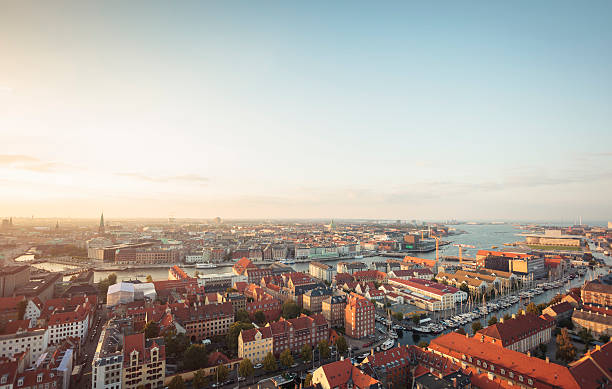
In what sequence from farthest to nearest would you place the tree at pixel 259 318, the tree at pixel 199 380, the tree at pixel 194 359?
1. the tree at pixel 259 318
2. the tree at pixel 194 359
3. the tree at pixel 199 380

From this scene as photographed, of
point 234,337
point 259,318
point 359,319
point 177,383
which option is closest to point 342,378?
point 177,383

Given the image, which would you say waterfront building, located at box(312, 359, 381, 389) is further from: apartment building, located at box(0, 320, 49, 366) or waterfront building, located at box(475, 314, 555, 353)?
apartment building, located at box(0, 320, 49, 366)

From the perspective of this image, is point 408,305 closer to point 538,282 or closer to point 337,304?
point 337,304

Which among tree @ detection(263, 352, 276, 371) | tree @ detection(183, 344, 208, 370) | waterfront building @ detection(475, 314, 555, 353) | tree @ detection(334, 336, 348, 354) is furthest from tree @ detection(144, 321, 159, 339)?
waterfront building @ detection(475, 314, 555, 353)

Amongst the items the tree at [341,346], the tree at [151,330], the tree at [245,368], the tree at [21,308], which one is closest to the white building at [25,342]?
the tree at [21,308]

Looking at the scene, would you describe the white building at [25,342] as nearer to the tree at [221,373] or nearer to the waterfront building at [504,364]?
the tree at [221,373]

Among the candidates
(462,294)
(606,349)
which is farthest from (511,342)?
(462,294)
